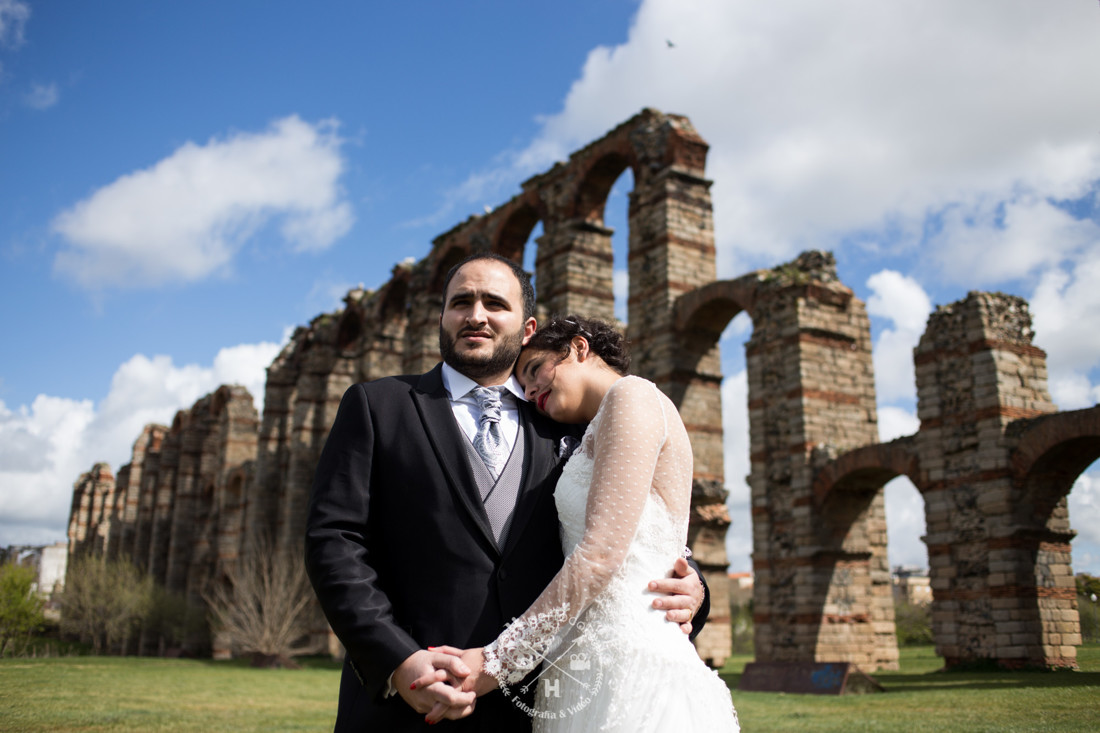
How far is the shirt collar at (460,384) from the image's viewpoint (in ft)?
8.29

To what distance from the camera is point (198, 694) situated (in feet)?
37.8

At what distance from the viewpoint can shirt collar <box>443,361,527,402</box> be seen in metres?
2.53

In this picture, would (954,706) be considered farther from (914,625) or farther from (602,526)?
(914,625)

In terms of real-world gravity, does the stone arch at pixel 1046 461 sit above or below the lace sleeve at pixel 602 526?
above

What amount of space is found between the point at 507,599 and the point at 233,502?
104ft

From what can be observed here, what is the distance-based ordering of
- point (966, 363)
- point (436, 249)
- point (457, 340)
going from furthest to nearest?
point (436, 249) < point (966, 363) < point (457, 340)

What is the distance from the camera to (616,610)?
7.07 feet

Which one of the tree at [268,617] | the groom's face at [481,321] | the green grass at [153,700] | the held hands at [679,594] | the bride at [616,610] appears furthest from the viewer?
the tree at [268,617]

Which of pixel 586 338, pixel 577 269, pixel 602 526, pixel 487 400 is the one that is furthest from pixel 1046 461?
pixel 602 526

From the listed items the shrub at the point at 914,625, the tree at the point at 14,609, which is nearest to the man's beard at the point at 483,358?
the tree at the point at 14,609

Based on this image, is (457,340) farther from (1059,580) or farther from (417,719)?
(1059,580)

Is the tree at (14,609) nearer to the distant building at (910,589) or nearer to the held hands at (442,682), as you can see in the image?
the held hands at (442,682)

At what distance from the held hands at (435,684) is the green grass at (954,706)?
499 cm

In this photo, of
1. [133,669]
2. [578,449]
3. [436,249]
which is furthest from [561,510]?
[436,249]
